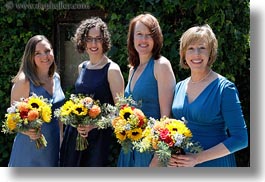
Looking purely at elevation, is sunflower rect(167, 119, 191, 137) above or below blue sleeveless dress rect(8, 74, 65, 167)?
above

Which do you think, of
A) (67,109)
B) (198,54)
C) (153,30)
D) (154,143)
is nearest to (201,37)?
(198,54)

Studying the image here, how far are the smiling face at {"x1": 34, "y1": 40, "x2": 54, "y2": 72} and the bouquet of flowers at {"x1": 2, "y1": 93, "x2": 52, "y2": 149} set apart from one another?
25cm

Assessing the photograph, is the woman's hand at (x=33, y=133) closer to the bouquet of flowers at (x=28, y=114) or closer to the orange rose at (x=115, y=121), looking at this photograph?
the bouquet of flowers at (x=28, y=114)

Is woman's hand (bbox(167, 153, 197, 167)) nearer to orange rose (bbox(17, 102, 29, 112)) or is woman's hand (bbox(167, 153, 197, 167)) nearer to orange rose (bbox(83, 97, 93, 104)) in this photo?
orange rose (bbox(83, 97, 93, 104))

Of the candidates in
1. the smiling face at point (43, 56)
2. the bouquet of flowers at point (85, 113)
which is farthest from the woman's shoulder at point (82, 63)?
the bouquet of flowers at point (85, 113)

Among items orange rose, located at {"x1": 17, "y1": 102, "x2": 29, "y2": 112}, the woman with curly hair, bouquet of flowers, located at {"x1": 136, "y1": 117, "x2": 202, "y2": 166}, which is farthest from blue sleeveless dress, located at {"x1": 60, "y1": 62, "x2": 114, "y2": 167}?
bouquet of flowers, located at {"x1": 136, "y1": 117, "x2": 202, "y2": 166}

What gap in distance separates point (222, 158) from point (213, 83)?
0.38 metres

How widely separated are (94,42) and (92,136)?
20.6 inches

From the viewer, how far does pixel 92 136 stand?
2.29 metres

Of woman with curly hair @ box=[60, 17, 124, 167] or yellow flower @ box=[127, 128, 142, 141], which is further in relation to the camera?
woman with curly hair @ box=[60, 17, 124, 167]

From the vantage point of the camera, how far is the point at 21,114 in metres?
2.12

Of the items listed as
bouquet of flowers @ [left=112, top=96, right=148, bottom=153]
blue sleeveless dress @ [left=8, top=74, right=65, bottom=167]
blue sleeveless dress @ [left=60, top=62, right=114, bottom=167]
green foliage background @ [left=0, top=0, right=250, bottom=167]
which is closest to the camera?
bouquet of flowers @ [left=112, top=96, right=148, bottom=153]

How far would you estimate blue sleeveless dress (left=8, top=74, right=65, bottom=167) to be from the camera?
92.0 inches

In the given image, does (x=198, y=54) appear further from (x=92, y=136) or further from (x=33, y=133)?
(x=33, y=133)
